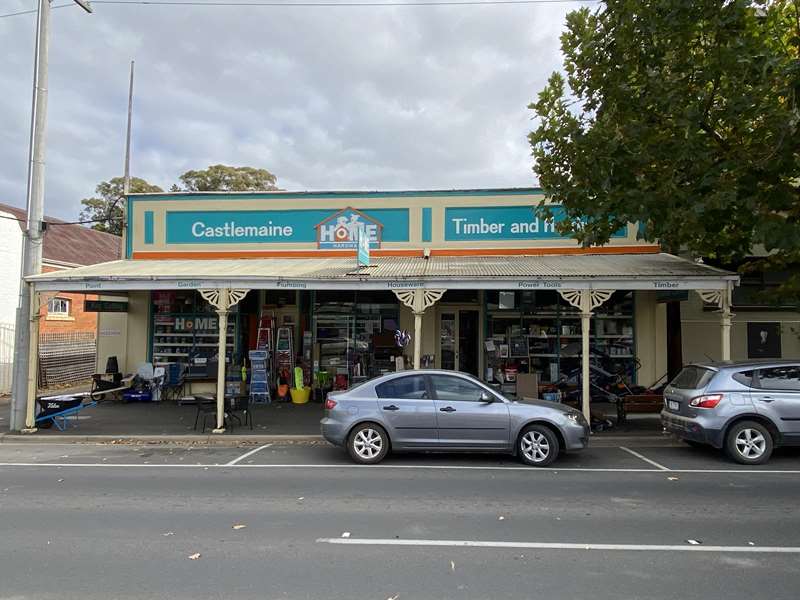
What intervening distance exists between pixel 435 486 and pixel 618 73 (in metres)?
8.24

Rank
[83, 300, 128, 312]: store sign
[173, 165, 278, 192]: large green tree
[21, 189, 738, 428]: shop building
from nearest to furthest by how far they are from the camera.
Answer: [21, 189, 738, 428]: shop building
[83, 300, 128, 312]: store sign
[173, 165, 278, 192]: large green tree

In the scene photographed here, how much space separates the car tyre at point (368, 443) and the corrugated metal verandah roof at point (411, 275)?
3485mm

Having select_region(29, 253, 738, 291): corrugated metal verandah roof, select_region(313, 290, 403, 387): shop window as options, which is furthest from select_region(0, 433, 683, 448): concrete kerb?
select_region(313, 290, 403, 387): shop window

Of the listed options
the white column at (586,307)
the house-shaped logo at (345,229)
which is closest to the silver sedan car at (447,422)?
the white column at (586,307)

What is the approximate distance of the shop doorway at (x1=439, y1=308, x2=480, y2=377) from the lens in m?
14.9

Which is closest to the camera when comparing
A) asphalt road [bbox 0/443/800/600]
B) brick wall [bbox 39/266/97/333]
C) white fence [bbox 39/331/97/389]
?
asphalt road [bbox 0/443/800/600]

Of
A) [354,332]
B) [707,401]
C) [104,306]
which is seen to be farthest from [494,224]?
[104,306]

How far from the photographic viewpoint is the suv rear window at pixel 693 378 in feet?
27.9

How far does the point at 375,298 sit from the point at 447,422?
7377mm

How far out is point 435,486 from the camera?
7.03 meters

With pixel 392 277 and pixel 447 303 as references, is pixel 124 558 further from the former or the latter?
pixel 447 303

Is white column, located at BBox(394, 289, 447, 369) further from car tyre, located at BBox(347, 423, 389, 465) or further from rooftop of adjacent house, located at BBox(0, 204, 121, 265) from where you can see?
rooftop of adjacent house, located at BBox(0, 204, 121, 265)

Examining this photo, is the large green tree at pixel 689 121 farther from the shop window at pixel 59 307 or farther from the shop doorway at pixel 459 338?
the shop window at pixel 59 307

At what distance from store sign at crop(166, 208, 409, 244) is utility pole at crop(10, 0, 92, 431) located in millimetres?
4454
